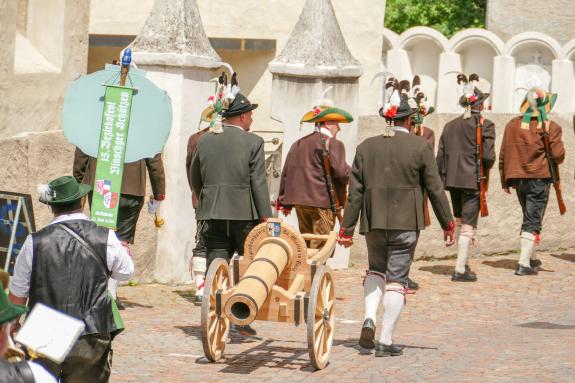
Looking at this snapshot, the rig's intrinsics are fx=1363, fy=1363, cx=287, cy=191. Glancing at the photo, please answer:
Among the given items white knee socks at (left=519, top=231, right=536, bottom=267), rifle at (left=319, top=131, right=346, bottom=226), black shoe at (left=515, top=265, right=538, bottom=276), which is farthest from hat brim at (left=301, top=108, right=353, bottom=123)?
black shoe at (left=515, top=265, right=538, bottom=276)

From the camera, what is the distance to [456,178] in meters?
14.2

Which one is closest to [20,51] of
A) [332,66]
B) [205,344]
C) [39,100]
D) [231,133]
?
[39,100]

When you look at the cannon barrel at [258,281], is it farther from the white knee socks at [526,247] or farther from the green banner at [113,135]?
the white knee socks at [526,247]

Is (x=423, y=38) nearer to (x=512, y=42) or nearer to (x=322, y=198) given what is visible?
(x=512, y=42)

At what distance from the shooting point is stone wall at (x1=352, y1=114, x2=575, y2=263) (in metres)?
15.4

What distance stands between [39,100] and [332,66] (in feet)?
13.9

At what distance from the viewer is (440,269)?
15227 mm

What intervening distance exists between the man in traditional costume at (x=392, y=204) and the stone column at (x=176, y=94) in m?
3.51

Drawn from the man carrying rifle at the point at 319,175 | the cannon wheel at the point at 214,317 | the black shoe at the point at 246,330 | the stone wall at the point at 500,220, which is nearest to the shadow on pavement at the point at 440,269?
the stone wall at the point at 500,220

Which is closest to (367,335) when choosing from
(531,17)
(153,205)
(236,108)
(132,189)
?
(236,108)

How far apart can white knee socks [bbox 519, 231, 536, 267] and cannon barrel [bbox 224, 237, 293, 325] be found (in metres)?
5.51

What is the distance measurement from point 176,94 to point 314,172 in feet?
5.98

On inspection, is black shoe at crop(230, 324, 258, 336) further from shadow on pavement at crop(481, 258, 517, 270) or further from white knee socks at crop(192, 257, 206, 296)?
shadow on pavement at crop(481, 258, 517, 270)

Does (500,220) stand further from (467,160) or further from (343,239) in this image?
(343,239)
